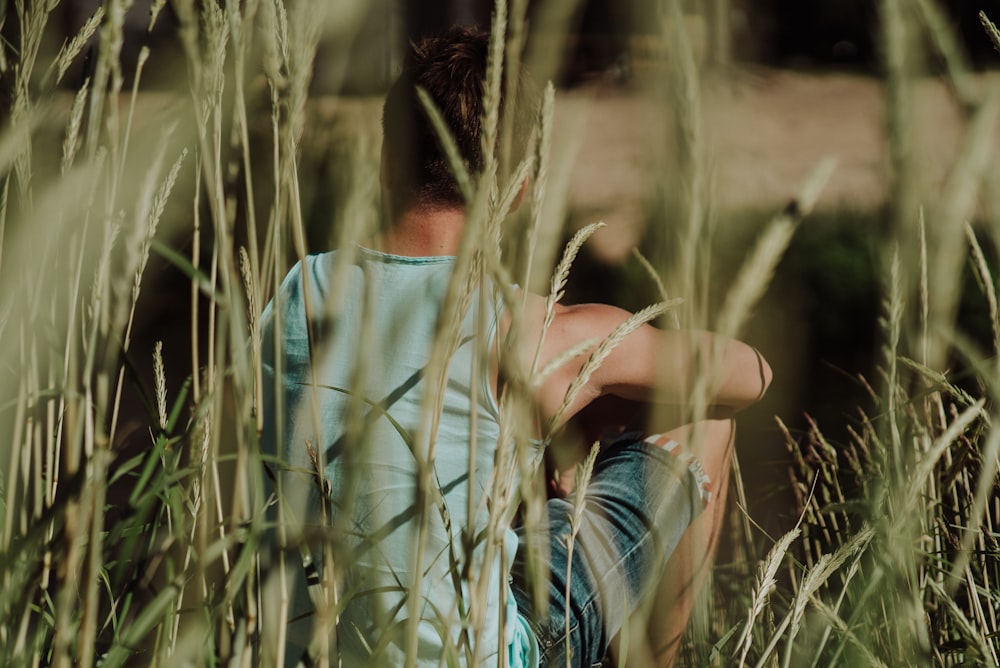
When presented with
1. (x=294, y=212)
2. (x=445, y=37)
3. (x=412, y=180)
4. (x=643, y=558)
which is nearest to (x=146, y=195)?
(x=294, y=212)

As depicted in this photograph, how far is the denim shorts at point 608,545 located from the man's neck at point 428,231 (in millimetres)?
427

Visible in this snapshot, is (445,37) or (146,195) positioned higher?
(445,37)

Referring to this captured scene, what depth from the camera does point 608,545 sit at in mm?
1424

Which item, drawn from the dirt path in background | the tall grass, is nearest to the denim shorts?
the tall grass

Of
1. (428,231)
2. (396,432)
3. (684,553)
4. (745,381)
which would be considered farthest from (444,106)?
(684,553)

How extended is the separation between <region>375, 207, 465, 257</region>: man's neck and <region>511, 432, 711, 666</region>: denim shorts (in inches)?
16.8

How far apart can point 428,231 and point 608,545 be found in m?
0.56

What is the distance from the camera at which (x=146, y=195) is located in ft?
1.62

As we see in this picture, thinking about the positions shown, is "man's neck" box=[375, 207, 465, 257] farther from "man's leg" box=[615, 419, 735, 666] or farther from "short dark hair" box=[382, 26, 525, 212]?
"man's leg" box=[615, 419, 735, 666]

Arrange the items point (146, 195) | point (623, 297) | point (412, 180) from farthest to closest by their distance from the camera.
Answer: point (623, 297) < point (412, 180) < point (146, 195)

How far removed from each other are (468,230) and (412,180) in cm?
92

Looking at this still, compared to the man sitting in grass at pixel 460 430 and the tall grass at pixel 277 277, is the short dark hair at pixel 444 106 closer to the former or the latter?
the man sitting in grass at pixel 460 430

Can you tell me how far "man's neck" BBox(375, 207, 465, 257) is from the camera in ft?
4.50

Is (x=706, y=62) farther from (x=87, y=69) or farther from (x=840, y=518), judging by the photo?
(x=840, y=518)
